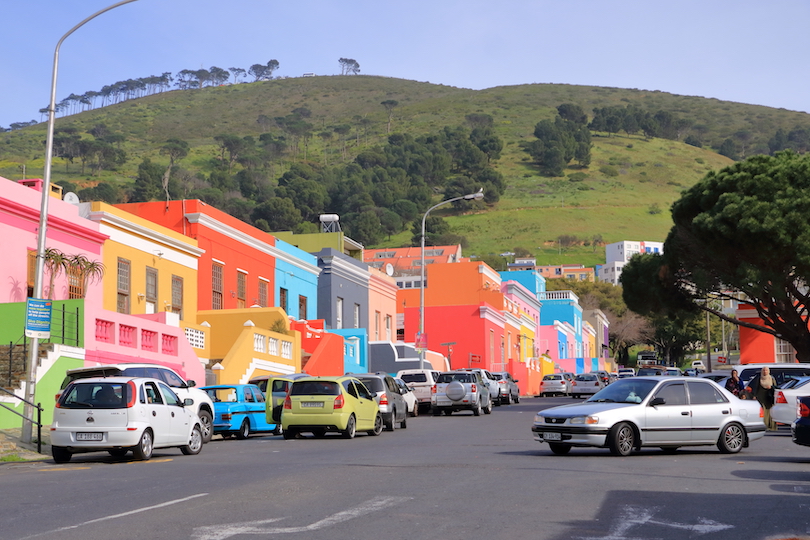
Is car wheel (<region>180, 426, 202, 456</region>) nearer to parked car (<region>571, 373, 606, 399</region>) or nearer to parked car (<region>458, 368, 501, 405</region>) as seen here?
parked car (<region>458, 368, 501, 405</region>)

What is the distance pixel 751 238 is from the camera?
40594 mm

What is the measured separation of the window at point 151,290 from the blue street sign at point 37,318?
39.3 ft

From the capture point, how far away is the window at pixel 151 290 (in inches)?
1231

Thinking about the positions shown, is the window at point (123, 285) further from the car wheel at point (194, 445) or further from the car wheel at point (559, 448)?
the car wheel at point (559, 448)

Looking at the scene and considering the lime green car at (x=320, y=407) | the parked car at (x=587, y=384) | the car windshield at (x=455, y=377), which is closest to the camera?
the lime green car at (x=320, y=407)

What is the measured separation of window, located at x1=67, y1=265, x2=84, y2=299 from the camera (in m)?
27.4

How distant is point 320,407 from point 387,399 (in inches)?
138

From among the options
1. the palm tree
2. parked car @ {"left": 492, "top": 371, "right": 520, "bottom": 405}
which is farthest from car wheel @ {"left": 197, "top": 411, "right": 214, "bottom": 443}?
parked car @ {"left": 492, "top": 371, "right": 520, "bottom": 405}

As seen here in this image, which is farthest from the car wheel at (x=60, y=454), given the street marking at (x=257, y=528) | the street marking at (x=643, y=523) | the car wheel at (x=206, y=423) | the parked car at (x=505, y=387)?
the parked car at (x=505, y=387)

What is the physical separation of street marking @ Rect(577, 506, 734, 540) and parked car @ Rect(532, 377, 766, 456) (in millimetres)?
6487

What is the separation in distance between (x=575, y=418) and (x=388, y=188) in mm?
127424

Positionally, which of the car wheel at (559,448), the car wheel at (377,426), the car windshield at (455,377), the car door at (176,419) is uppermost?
the car windshield at (455,377)

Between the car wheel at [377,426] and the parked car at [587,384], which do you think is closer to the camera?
the car wheel at [377,426]

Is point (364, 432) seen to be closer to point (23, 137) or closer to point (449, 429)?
point (449, 429)
